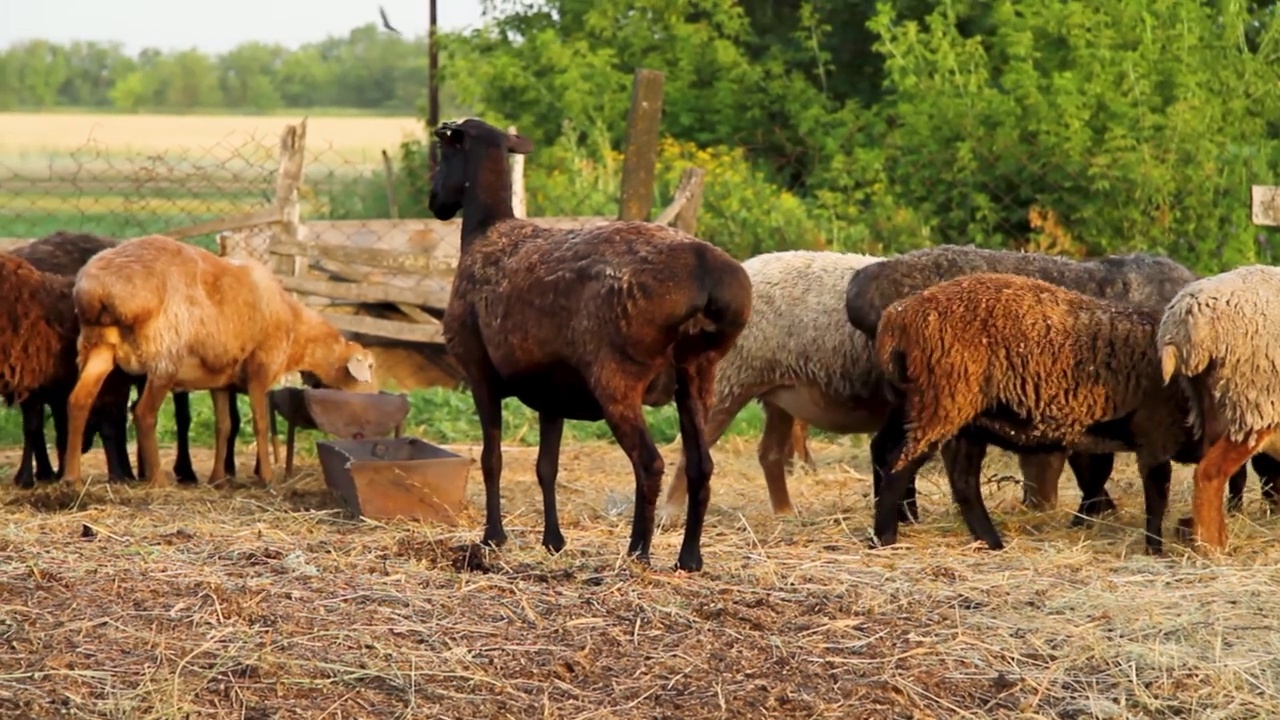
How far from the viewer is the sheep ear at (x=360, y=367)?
1130cm

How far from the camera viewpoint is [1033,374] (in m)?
7.79

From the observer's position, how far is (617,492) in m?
10.2

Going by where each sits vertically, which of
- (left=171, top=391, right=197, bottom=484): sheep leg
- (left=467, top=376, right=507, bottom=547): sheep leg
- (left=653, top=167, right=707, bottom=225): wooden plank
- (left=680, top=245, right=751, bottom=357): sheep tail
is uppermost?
(left=680, top=245, right=751, bottom=357): sheep tail

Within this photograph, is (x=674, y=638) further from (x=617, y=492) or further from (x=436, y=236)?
(x=436, y=236)

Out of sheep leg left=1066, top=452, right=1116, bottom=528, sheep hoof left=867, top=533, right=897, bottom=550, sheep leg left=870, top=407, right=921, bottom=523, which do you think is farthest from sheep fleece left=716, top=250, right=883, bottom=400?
sheep leg left=1066, top=452, right=1116, bottom=528

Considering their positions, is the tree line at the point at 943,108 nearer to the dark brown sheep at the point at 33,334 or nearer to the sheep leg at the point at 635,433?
the dark brown sheep at the point at 33,334

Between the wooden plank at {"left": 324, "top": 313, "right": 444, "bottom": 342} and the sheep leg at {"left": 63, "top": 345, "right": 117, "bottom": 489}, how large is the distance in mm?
4021

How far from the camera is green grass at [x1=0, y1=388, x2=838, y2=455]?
40.4 ft

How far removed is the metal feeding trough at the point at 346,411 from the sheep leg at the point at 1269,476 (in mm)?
4602

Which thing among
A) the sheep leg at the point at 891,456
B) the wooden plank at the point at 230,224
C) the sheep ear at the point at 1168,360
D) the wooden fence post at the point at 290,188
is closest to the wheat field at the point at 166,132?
the wooden fence post at the point at 290,188

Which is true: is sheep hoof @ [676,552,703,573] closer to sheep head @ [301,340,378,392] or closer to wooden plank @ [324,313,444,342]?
sheep head @ [301,340,378,392]

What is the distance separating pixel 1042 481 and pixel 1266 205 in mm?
4168

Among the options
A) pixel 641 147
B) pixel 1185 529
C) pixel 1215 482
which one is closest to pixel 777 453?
pixel 1185 529

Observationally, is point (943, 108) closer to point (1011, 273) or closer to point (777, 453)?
point (777, 453)
